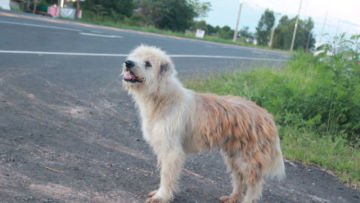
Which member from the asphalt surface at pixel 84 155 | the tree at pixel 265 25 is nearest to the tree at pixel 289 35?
the tree at pixel 265 25

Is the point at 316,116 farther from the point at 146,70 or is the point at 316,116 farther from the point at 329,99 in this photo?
the point at 146,70

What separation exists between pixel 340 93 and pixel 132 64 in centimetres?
530

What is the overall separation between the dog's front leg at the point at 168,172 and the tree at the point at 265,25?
80359 mm

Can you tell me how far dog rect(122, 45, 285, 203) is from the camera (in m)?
4.95

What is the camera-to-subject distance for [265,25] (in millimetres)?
85625

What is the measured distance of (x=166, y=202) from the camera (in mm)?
4988

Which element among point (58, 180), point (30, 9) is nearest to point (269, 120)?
→ point (58, 180)

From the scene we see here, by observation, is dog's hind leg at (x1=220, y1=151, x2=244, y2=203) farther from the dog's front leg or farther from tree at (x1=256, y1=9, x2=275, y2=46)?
tree at (x1=256, y1=9, x2=275, y2=46)

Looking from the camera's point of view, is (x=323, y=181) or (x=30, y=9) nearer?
(x=323, y=181)

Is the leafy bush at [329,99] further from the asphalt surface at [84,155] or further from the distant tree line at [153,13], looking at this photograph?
the distant tree line at [153,13]

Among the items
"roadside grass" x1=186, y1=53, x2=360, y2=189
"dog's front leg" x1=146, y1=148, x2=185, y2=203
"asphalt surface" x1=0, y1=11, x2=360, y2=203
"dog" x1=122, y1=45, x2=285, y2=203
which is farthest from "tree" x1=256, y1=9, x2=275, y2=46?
"dog's front leg" x1=146, y1=148, x2=185, y2=203

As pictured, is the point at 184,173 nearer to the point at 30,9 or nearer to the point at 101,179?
the point at 101,179

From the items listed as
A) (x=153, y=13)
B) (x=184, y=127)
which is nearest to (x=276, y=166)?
(x=184, y=127)

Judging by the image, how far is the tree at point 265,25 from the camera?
8412cm
